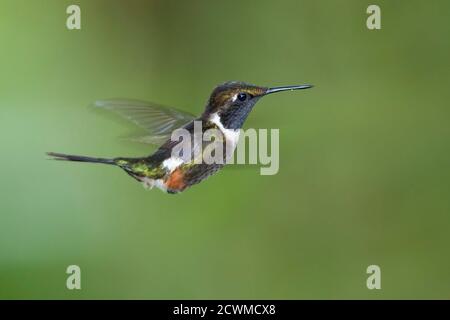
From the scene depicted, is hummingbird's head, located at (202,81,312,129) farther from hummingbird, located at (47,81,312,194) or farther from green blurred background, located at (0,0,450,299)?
green blurred background, located at (0,0,450,299)

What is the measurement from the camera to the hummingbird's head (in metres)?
0.66

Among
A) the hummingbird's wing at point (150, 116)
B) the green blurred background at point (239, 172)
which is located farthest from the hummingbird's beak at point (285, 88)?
the green blurred background at point (239, 172)

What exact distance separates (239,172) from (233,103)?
3.26ft

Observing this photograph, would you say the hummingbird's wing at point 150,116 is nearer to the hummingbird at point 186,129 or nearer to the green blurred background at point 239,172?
the hummingbird at point 186,129

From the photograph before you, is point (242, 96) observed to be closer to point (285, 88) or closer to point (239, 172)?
point (285, 88)

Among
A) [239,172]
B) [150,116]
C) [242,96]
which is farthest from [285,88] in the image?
[239,172]

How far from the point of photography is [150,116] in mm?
764

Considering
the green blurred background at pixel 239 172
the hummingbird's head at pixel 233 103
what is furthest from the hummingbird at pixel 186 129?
the green blurred background at pixel 239 172

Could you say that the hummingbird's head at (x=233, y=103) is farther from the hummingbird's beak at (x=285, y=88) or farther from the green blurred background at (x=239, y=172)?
the green blurred background at (x=239, y=172)

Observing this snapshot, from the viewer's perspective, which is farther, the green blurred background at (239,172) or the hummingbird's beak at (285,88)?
the green blurred background at (239,172)

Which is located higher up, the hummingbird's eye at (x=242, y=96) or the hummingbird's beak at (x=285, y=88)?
the hummingbird's eye at (x=242, y=96)

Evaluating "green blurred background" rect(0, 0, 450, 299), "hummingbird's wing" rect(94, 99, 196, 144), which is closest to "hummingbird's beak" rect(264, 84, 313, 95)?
"hummingbird's wing" rect(94, 99, 196, 144)

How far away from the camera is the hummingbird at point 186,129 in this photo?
0.65 metres
